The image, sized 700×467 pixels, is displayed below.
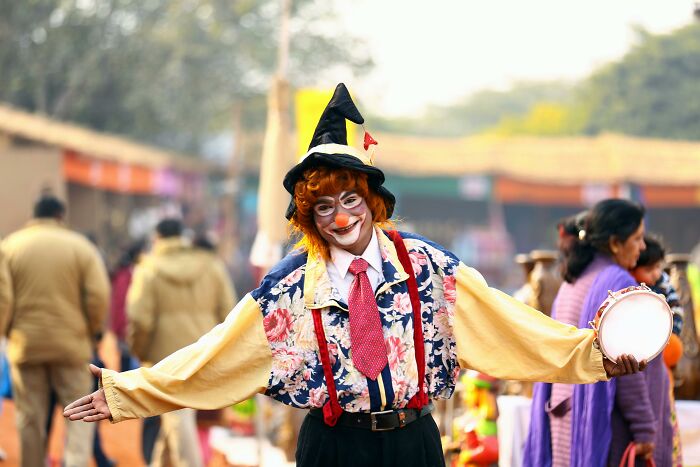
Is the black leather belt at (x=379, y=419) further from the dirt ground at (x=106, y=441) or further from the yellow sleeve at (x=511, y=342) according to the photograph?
the dirt ground at (x=106, y=441)

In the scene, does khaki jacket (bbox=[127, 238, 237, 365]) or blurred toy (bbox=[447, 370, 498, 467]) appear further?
khaki jacket (bbox=[127, 238, 237, 365])

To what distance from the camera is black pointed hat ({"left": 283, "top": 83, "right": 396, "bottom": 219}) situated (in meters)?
4.16

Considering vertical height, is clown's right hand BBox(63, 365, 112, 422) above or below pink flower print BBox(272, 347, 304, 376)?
below

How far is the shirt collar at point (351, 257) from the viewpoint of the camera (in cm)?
425

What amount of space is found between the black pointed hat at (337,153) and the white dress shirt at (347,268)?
18 cm

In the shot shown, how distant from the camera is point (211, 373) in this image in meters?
4.23

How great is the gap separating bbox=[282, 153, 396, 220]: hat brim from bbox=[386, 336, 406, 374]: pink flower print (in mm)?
489

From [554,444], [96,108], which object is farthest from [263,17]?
[554,444]

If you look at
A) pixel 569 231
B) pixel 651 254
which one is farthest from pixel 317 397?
pixel 651 254

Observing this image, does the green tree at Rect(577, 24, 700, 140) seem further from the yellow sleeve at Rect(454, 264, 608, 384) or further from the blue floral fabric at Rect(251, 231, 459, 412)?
the blue floral fabric at Rect(251, 231, 459, 412)

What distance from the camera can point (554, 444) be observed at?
543 cm

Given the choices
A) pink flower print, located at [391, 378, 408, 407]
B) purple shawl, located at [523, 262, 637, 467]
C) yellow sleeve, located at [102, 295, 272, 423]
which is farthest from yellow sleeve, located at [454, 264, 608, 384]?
purple shawl, located at [523, 262, 637, 467]

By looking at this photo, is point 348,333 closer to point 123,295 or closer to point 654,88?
point 123,295

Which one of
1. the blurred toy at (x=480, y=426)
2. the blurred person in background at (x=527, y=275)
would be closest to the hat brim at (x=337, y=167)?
the blurred toy at (x=480, y=426)
